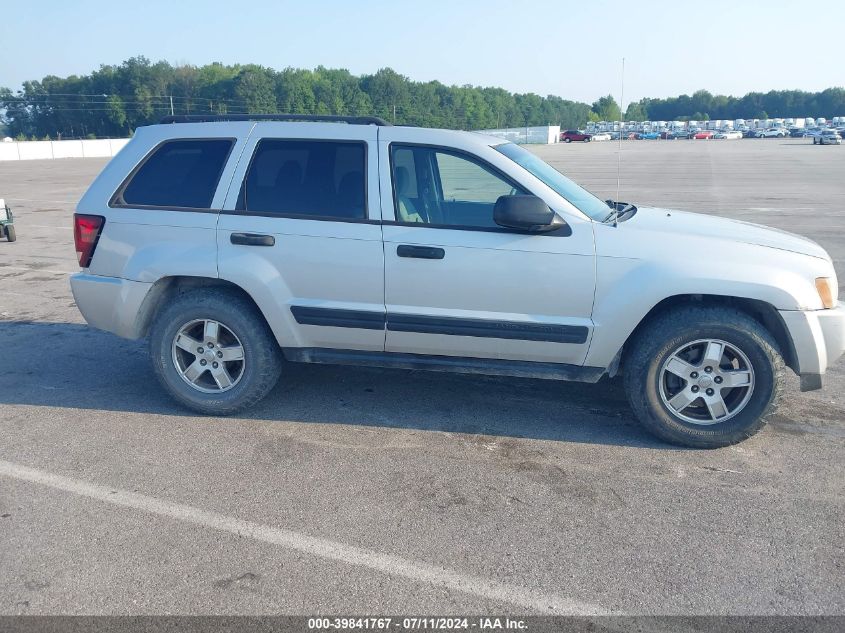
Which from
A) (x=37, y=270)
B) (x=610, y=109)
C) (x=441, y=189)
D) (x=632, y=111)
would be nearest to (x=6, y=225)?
(x=37, y=270)

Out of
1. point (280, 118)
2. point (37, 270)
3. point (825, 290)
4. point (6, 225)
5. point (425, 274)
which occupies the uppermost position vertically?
point (280, 118)

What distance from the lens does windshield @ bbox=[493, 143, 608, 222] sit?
4914 mm

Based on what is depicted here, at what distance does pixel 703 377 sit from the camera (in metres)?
4.68

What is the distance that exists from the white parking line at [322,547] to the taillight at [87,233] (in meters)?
1.62

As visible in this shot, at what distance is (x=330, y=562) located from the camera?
342cm

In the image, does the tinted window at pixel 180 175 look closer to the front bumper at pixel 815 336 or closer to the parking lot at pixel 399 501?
the parking lot at pixel 399 501

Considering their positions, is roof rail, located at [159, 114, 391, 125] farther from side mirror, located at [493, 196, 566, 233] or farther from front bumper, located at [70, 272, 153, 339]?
front bumper, located at [70, 272, 153, 339]

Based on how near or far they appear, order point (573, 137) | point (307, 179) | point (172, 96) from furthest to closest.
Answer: point (573, 137) → point (172, 96) → point (307, 179)

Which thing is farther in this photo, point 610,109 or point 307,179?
point 610,109

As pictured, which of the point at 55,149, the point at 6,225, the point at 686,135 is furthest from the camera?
the point at 686,135

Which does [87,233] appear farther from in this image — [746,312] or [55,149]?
[55,149]

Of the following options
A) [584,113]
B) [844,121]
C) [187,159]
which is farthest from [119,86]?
[844,121]

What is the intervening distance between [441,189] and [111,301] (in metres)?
2.47

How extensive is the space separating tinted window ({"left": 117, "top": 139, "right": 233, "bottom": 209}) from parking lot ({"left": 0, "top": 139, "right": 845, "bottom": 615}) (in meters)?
1.49
